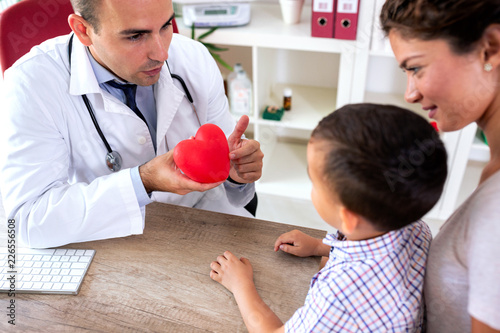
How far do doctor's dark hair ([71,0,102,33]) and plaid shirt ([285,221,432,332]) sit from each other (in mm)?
908

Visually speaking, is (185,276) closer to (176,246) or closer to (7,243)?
(176,246)

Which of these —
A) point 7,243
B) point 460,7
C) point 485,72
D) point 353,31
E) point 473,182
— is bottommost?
point 473,182

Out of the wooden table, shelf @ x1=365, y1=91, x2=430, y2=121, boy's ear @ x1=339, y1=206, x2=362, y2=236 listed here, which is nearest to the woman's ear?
the wooden table

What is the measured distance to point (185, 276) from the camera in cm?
100

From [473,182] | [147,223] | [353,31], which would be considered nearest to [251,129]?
[353,31]

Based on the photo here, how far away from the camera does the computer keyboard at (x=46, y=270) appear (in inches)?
38.2

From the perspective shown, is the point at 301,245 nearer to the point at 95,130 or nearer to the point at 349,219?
the point at 349,219

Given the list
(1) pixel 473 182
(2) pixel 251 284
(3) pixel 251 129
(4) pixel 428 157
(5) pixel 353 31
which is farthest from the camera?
(3) pixel 251 129

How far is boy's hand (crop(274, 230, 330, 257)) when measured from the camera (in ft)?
3.37

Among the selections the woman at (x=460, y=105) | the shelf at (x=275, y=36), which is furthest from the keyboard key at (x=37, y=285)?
the shelf at (x=275, y=36)

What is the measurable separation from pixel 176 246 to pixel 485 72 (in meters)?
0.81

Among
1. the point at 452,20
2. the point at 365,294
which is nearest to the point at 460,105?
the point at 452,20

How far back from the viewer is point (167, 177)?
1.08 meters

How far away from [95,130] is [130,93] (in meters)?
0.18
